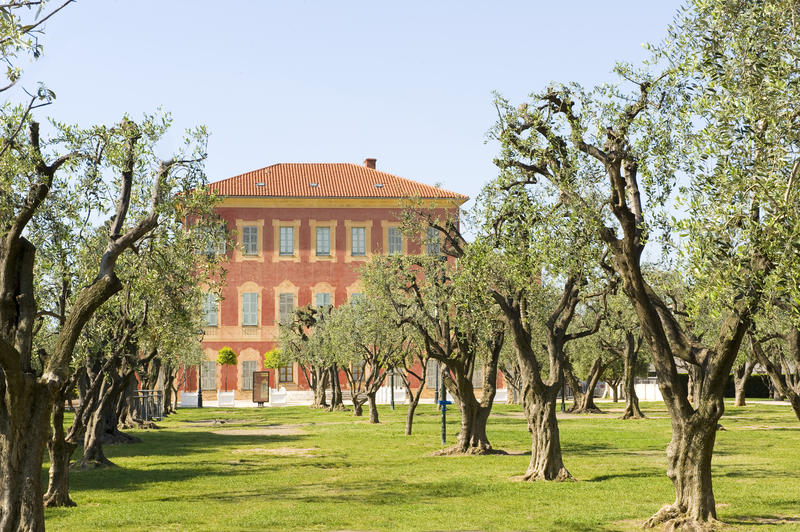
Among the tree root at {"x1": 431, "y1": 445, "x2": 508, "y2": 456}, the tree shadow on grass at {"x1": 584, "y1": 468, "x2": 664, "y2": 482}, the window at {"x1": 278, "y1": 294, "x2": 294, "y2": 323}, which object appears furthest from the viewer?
the window at {"x1": 278, "y1": 294, "x2": 294, "y2": 323}

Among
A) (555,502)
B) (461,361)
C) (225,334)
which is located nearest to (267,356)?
(225,334)

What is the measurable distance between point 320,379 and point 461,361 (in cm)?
3580

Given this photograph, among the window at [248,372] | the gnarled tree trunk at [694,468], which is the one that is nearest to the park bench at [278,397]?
the window at [248,372]

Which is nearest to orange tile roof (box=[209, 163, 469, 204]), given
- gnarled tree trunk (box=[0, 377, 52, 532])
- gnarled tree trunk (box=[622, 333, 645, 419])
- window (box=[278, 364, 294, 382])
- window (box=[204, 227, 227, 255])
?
window (box=[278, 364, 294, 382])

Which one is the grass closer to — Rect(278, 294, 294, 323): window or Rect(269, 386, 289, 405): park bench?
Rect(269, 386, 289, 405): park bench

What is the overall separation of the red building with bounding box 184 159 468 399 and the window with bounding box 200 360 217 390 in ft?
3.99

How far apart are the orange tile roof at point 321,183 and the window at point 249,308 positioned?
7.56 meters

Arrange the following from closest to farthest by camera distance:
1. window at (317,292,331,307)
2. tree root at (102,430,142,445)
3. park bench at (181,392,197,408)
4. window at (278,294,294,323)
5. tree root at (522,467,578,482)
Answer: tree root at (522,467,578,482), tree root at (102,430,142,445), park bench at (181,392,197,408), window at (278,294,294,323), window at (317,292,331,307)

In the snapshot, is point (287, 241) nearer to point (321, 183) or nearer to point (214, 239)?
point (321, 183)

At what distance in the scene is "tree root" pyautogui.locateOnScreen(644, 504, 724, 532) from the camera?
46.2ft

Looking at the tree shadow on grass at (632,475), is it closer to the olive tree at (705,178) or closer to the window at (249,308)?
the olive tree at (705,178)

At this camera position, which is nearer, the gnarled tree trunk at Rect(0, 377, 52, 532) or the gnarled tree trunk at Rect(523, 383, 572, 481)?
the gnarled tree trunk at Rect(0, 377, 52, 532)

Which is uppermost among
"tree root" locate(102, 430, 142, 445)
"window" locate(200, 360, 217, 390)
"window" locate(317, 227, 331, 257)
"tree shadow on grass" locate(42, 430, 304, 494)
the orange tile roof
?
the orange tile roof

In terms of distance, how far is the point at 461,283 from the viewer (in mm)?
22406
